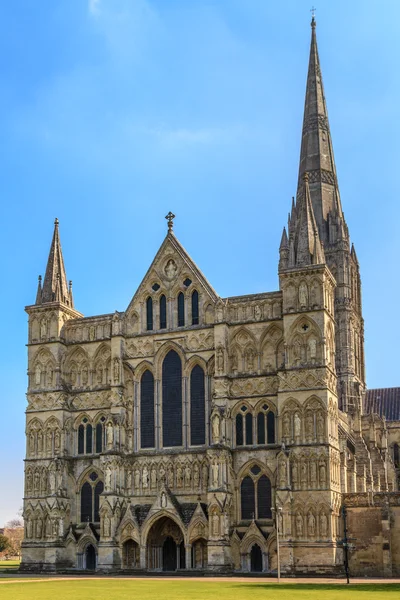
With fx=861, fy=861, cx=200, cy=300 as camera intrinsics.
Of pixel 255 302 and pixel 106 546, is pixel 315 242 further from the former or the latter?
pixel 106 546

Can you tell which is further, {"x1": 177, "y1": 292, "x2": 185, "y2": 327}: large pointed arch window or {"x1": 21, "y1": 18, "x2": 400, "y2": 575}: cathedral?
{"x1": 177, "y1": 292, "x2": 185, "y2": 327}: large pointed arch window

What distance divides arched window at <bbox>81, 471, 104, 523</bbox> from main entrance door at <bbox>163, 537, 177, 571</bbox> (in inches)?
215

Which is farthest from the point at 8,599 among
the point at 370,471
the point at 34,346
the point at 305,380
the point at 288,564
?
the point at 370,471

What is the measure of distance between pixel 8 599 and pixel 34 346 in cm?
3392

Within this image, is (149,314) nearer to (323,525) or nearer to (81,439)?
(81,439)

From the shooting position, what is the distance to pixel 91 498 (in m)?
62.4

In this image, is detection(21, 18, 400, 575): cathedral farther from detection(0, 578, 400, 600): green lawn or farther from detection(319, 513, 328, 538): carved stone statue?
detection(0, 578, 400, 600): green lawn

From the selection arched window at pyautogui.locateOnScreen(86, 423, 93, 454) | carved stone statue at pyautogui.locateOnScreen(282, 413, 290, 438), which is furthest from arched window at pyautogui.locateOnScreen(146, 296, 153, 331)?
carved stone statue at pyautogui.locateOnScreen(282, 413, 290, 438)

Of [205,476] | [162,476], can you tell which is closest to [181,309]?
[162,476]

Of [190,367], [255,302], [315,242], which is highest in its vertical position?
[315,242]

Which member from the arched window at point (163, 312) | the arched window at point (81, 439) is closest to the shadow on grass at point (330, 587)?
the arched window at point (81, 439)

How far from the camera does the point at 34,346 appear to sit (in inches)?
2613

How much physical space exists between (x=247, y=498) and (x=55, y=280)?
22952 millimetres

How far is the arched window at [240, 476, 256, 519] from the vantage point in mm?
57469
